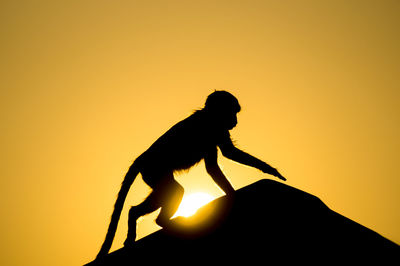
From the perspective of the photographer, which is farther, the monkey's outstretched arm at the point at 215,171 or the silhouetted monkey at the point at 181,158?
the monkey's outstretched arm at the point at 215,171

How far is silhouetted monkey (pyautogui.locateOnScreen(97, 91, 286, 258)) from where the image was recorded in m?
5.16

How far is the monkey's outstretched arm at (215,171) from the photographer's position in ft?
17.9

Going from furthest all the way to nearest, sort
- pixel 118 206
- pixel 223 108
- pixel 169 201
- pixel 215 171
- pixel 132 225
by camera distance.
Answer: pixel 223 108 → pixel 215 171 → pixel 118 206 → pixel 132 225 → pixel 169 201

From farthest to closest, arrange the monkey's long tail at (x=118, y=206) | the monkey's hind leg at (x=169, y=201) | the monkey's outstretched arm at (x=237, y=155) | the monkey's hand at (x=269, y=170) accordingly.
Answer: the monkey's outstretched arm at (x=237, y=155)
the monkey's hand at (x=269, y=170)
the monkey's long tail at (x=118, y=206)
the monkey's hind leg at (x=169, y=201)

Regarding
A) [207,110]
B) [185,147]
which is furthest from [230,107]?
[185,147]

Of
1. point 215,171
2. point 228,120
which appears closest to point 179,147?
point 215,171

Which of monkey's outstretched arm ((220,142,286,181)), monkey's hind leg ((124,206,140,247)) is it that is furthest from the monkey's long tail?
monkey's outstretched arm ((220,142,286,181))

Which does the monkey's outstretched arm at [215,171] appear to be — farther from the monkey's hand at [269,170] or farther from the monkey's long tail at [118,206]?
the monkey's long tail at [118,206]

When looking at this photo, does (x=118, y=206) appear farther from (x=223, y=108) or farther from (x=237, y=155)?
(x=223, y=108)

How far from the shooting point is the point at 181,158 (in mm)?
5352

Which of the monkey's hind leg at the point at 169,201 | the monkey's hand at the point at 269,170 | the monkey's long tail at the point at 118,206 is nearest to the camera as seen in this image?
the monkey's hind leg at the point at 169,201

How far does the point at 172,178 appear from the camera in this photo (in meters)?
5.25

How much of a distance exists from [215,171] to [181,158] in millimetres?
554

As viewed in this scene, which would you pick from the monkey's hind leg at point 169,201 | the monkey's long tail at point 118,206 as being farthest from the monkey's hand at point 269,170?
the monkey's long tail at point 118,206
